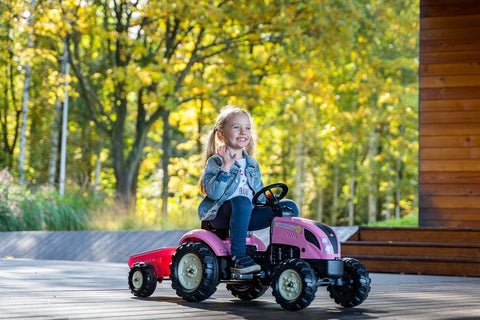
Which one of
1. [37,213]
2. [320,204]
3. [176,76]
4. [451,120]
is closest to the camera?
[451,120]

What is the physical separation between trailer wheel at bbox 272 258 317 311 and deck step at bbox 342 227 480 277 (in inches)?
164

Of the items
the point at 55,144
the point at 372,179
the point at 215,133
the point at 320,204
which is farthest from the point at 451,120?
the point at 320,204

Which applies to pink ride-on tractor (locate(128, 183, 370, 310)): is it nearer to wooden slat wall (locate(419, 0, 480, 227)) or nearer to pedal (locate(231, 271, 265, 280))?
pedal (locate(231, 271, 265, 280))

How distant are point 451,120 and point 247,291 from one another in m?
5.42

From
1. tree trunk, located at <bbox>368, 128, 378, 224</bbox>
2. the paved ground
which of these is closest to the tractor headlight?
the paved ground

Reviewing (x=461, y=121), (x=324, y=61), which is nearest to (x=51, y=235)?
(x=461, y=121)

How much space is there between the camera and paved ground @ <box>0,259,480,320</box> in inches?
154

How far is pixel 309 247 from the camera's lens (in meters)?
4.39

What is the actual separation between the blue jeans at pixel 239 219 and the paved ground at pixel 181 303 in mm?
358

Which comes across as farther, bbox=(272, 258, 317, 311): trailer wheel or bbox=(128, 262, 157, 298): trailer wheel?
bbox=(128, 262, 157, 298): trailer wheel

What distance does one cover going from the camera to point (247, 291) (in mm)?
4953

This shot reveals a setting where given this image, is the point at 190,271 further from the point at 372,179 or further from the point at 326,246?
the point at 372,179

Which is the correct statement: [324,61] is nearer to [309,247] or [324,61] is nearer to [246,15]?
[246,15]

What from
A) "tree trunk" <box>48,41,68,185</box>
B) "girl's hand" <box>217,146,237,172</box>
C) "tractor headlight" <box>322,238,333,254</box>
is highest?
"tree trunk" <box>48,41,68,185</box>
